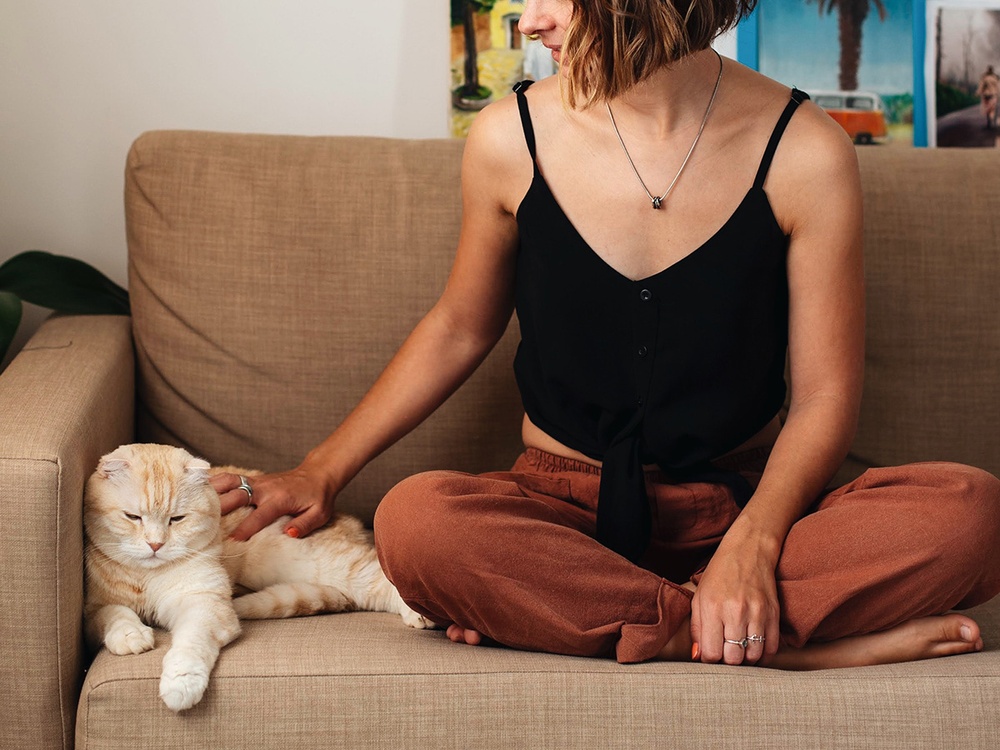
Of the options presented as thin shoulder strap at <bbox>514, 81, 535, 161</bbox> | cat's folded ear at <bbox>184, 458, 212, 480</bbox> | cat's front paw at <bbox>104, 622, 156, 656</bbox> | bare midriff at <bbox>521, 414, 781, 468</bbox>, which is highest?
thin shoulder strap at <bbox>514, 81, 535, 161</bbox>

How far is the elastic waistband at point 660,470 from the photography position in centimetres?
133

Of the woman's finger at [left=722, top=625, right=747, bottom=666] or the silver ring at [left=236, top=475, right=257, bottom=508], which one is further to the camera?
the silver ring at [left=236, top=475, right=257, bottom=508]

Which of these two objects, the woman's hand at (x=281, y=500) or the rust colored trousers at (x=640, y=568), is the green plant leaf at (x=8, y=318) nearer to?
the woman's hand at (x=281, y=500)

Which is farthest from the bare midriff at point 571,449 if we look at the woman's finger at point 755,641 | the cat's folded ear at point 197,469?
the cat's folded ear at point 197,469

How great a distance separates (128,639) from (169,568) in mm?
134

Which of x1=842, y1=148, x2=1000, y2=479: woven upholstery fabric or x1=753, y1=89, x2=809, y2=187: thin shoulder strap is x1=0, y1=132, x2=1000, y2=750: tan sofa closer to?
x1=842, y1=148, x2=1000, y2=479: woven upholstery fabric

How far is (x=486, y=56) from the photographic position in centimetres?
191

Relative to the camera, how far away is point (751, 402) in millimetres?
1303

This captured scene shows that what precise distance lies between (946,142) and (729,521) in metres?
1.11

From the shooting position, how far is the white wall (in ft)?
6.02

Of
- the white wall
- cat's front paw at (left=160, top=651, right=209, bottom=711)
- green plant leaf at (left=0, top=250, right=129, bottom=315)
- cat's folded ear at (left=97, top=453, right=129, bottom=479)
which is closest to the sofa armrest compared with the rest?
cat's folded ear at (left=97, top=453, right=129, bottom=479)

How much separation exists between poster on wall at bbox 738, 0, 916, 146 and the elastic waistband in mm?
909

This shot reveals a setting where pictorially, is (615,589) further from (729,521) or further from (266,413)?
(266,413)

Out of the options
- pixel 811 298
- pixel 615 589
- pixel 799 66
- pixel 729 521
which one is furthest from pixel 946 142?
pixel 615 589
